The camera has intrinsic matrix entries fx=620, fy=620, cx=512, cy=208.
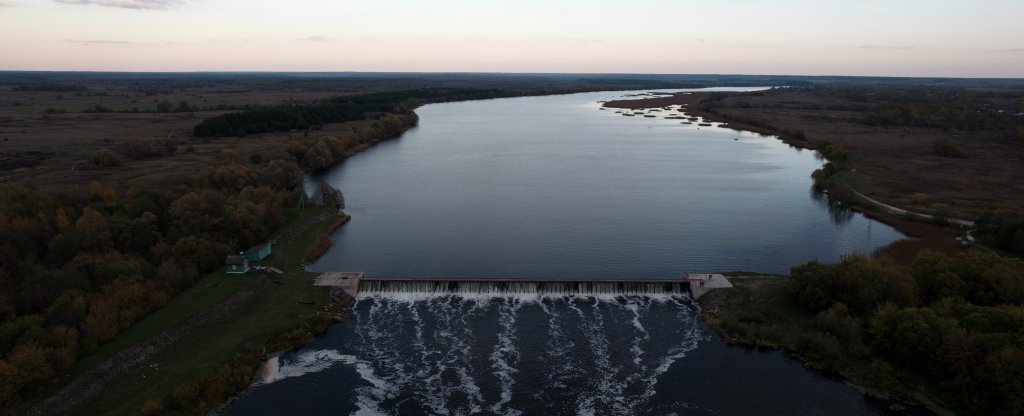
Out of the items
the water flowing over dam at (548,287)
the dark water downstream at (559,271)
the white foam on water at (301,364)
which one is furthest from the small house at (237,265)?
the white foam on water at (301,364)

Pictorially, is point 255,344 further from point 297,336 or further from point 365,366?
point 365,366

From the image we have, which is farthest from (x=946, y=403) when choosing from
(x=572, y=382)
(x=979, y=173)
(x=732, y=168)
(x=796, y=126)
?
(x=796, y=126)

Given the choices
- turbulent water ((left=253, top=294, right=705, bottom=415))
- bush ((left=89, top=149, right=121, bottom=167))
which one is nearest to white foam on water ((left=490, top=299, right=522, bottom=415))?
turbulent water ((left=253, top=294, right=705, bottom=415))

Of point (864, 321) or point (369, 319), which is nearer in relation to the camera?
point (864, 321)

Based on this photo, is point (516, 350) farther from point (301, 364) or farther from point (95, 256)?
point (95, 256)

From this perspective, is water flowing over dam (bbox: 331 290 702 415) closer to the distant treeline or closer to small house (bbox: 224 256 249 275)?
small house (bbox: 224 256 249 275)
